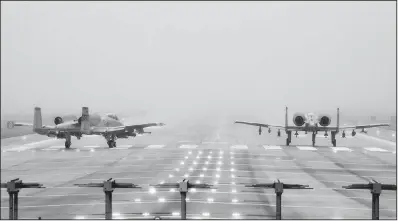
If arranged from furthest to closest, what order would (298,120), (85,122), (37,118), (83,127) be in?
(298,120) → (37,118) → (83,127) → (85,122)

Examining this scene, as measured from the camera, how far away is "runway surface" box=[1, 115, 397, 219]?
22.2 m

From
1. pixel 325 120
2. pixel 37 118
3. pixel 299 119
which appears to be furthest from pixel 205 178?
pixel 37 118

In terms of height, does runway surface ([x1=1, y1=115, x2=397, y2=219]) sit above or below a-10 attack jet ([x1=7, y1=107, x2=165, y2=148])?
below

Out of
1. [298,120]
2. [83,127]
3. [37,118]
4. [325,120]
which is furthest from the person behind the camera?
[325,120]

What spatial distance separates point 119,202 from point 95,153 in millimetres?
30194

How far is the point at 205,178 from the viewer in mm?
33219

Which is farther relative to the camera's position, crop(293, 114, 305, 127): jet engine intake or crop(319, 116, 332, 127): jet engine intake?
crop(319, 116, 332, 127): jet engine intake

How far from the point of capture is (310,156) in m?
49.7

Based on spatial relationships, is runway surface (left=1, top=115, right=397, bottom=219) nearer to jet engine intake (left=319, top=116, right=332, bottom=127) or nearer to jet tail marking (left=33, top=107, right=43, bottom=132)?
jet tail marking (left=33, top=107, right=43, bottom=132)

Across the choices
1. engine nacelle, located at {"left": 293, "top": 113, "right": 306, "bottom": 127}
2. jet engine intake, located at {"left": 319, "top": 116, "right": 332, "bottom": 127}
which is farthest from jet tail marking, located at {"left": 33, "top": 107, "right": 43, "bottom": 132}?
jet engine intake, located at {"left": 319, "top": 116, "right": 332, "bottom": 127}

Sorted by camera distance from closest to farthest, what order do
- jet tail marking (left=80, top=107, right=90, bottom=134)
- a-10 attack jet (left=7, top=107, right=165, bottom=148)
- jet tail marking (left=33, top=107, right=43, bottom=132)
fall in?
jet tail marking (left=80, top=107, right=90, bottom=134)
jet tail marking (left=33, top=107, right=43, bottom=132)
a-10 attack jet (left=7, top=107, right=165, bottom=148)

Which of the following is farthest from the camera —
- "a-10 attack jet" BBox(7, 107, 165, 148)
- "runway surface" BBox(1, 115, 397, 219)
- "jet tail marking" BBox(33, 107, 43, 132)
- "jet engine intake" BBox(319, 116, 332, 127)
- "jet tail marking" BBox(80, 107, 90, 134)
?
"jet engine intake" BBox(319, 116, 332, 127)

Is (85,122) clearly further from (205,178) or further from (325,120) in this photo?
(325,120)

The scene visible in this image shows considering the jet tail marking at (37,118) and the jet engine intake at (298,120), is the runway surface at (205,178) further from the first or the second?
the jet engine intake at (298,120)
